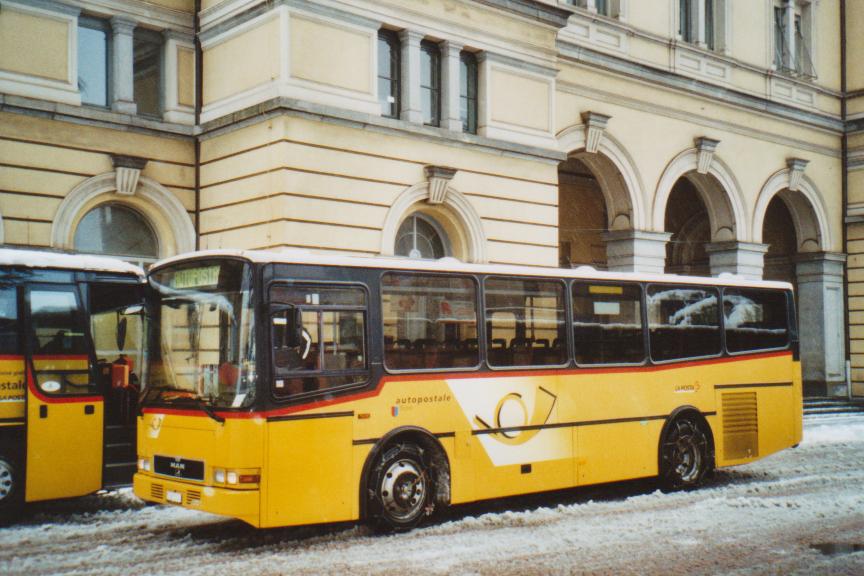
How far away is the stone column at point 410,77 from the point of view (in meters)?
16.7

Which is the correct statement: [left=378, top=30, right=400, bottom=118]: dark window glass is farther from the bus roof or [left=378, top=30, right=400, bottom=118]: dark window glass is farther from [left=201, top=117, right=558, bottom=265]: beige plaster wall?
the bus roof

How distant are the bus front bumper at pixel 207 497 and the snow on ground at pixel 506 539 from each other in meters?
0.37

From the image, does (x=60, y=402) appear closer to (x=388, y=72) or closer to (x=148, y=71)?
(x=148, y=71)

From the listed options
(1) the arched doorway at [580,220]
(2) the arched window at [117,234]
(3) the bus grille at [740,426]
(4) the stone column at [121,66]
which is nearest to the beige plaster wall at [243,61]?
(4) the stone column at [121,66]

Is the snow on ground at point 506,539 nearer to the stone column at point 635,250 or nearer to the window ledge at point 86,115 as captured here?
the window ledge at point 86,115

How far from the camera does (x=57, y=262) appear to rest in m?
10.9

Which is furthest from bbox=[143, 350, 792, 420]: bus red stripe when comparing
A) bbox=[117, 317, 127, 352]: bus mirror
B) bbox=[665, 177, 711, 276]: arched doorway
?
bbox=[665, 177, 711, 276]: arched doorway

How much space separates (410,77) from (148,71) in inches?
172

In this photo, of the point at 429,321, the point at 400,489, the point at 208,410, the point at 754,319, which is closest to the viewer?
the point at 208,410

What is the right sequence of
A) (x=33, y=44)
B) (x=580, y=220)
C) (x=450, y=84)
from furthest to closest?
1. (x=580, y=220)
2. (x=450, y=84)
3. (x=33, y=44)

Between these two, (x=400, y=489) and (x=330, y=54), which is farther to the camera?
(x=330, y=54)

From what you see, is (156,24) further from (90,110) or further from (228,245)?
(228,245)

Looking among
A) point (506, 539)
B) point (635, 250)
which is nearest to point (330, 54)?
point (635, 250)

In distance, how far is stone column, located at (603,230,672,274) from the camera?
20.7 m
